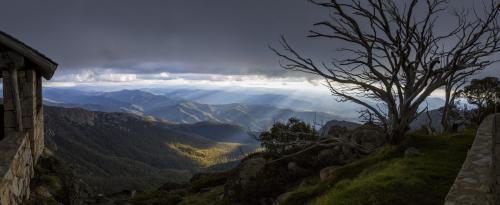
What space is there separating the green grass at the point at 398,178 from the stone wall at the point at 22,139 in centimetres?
920

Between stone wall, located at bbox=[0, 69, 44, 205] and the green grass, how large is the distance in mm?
9198

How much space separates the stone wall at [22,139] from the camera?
38.1 ft

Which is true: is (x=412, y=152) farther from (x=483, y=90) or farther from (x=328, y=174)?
(x=483, y=90)

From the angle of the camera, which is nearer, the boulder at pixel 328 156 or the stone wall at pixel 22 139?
the stone wall at pixel 22 139

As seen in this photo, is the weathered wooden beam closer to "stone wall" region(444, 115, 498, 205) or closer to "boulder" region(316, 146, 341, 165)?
"stone wall" region(444, 115, 498, 205)

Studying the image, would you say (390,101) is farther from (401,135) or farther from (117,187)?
(117,187)

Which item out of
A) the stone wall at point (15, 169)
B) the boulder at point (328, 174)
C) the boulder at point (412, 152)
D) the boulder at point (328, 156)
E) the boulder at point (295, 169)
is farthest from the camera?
the boulder at point (328, 156)

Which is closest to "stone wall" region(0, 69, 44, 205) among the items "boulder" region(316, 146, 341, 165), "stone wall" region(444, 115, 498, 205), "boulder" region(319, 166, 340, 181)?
"stone wall" region(444, 115, 498, 205)

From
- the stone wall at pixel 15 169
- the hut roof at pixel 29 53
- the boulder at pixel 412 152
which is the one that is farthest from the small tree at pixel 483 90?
the stone wall at pixel 15 169

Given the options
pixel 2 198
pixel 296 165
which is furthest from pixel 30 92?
pixel 296 165

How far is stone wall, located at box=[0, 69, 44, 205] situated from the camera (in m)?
11.6

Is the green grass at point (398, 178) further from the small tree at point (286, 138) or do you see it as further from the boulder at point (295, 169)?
the boulder at point (295, 169)

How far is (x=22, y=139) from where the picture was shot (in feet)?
46.7

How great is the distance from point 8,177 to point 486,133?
17.1m
